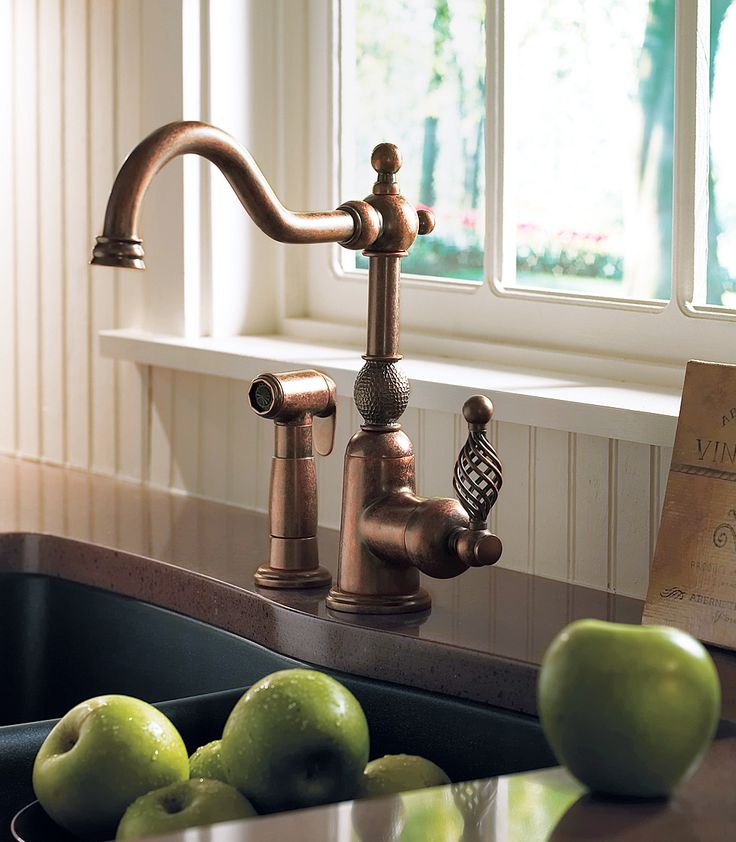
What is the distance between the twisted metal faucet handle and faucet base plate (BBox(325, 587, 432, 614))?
0.10 meters

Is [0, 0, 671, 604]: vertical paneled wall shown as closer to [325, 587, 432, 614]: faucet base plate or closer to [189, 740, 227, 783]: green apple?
[325, 587, 432, 614]: faucet base plate

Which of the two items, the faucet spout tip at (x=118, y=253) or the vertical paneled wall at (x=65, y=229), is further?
the vertical paneled wall at (x=65, y=229)

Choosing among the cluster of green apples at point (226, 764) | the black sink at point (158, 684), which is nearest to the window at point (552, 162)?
the black sink at point (158, 684)

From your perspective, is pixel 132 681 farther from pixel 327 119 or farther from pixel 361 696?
pixel 327 119

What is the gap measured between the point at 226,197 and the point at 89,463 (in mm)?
428

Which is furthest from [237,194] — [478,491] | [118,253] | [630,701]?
[630,701]

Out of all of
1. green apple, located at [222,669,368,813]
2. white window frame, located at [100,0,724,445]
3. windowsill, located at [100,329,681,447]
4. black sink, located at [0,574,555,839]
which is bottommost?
black sink, located at [0,574,555,839]

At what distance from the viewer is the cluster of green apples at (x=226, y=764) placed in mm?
887

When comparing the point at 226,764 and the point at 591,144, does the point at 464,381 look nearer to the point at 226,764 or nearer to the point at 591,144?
the point at 591,144

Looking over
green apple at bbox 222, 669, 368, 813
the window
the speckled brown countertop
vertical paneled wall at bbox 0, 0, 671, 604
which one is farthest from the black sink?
the window

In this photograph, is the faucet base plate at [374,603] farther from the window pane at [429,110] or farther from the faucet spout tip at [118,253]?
the window pane at [429,110]

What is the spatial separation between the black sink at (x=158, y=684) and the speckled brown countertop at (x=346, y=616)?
2 centimetres

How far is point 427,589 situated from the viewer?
1.27m

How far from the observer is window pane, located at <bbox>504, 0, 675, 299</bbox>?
1.32 m
